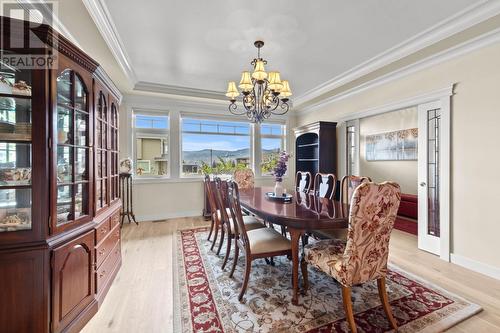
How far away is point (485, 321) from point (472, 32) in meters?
2.72

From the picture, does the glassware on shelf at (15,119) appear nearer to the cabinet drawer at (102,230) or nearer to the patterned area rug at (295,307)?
the cabinet drawer at (102,230)

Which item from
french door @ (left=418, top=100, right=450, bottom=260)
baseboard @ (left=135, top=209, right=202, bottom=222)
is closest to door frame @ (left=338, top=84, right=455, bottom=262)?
french door @ (left=418, top=100, right=450, bottom=260)

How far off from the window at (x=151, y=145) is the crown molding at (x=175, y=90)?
2.24 ft

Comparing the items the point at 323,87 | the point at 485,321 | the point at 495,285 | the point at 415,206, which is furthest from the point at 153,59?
the point at 415,206

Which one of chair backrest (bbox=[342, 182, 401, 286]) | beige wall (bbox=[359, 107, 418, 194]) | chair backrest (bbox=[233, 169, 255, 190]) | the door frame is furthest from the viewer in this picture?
beige wall (bbox=[359, 107, 418, 194])

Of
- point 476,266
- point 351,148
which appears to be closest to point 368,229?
point 476,266

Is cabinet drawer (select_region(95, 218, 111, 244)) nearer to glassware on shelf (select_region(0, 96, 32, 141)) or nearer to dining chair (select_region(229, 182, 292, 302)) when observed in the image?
glassware on shelf (select_region(0, 96, 32, 141))

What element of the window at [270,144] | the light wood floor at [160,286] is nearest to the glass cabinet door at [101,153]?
the light wood floor at [160,286]

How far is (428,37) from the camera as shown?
252 cm

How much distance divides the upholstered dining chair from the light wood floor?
756 millimetres

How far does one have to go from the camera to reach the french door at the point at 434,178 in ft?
9.28

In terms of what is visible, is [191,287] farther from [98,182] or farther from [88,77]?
[88,77]

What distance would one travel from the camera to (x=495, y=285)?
2219 millimetres

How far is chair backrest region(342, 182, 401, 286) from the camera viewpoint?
4.81 feet
